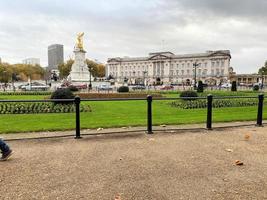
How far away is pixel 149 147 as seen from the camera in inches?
278

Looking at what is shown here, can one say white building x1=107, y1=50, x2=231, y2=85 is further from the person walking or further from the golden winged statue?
the person walking

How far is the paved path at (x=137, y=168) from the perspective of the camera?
4.37 m

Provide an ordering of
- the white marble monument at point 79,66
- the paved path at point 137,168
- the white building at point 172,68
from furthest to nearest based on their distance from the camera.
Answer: the white building at point 172,68 → the white marble monument at point 79,66 → the paved path at point 137,168

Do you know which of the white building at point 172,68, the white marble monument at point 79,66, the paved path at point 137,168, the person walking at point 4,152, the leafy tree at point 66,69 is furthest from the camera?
the white building at point 172,68

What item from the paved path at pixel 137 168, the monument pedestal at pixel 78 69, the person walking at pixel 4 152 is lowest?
the paved path at pixel 137 168

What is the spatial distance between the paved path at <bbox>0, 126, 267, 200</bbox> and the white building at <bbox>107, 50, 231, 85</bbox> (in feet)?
427

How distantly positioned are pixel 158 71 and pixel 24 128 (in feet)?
509

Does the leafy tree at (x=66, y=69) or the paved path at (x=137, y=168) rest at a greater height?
the leafy tree at (x=66, y=69)

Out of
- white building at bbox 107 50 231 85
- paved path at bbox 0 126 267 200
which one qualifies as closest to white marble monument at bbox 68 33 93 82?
paved path at bbox 0 126 267 200

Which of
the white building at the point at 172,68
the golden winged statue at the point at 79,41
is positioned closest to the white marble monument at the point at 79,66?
the golden winged statue at the point at 79,41

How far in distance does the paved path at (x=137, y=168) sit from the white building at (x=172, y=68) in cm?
13008

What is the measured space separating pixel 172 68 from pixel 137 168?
158 metres

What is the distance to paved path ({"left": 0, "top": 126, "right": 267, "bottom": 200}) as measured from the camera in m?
4.37

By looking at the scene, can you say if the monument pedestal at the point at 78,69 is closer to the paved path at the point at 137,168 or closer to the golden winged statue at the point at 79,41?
the golden winged statue at the point at 79,41
